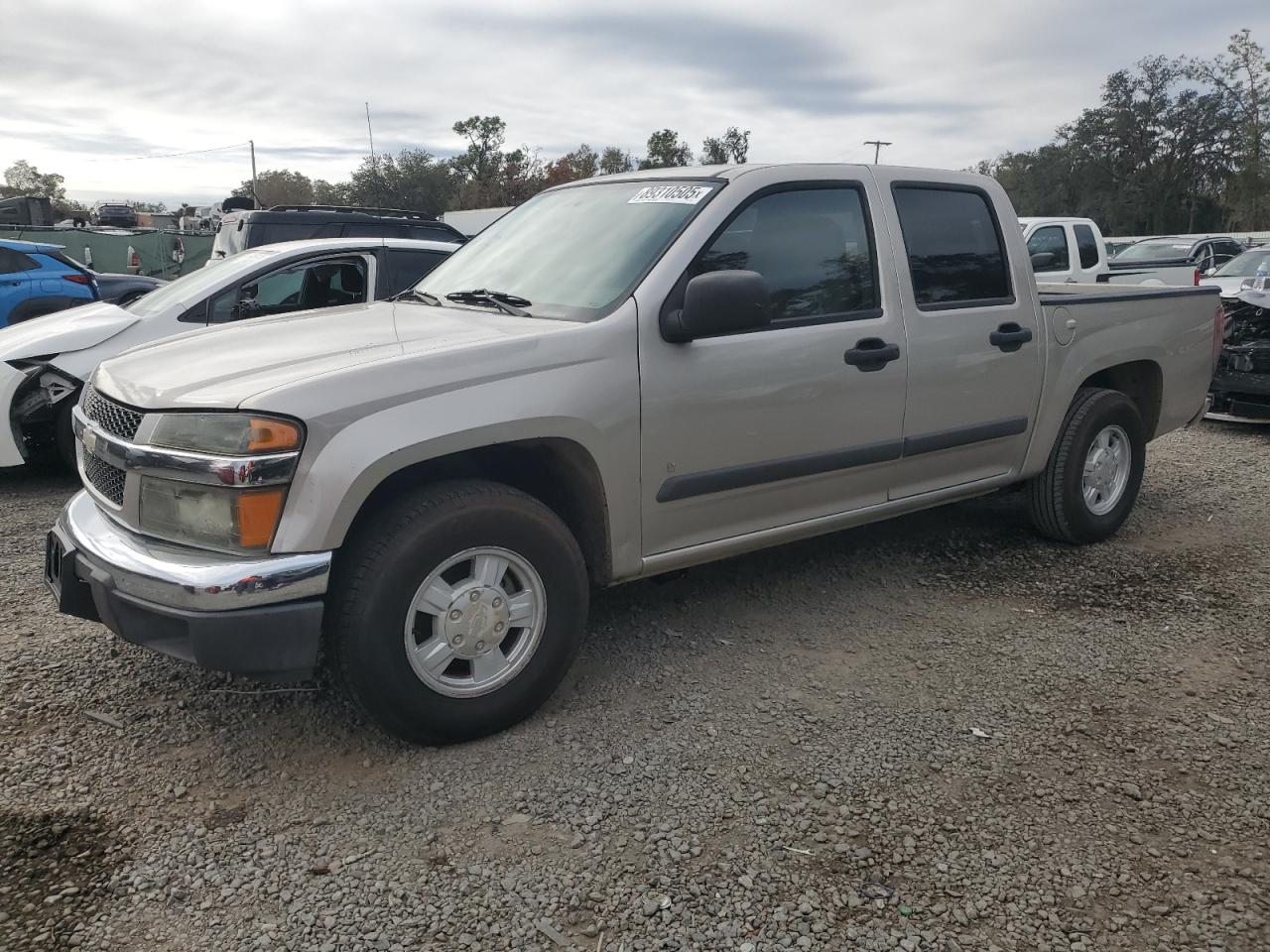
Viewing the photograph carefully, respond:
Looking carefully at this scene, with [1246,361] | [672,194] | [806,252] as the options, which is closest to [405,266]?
[672,194]

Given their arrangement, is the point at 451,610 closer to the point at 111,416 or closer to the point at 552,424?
the point at 552,424

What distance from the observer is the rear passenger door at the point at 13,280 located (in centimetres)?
994

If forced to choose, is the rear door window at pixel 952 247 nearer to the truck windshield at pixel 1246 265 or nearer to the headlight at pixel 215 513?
the headlight at pixel 215 513

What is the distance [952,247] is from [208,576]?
10.9 ft

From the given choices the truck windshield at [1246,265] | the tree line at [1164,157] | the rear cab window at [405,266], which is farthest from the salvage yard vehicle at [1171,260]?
the tree line at [1164,157]

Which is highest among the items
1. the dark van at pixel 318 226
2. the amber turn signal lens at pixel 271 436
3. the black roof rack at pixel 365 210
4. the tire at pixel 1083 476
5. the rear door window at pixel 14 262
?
the black roof rack at pixel 365 210

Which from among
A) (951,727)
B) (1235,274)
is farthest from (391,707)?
(1235,274)

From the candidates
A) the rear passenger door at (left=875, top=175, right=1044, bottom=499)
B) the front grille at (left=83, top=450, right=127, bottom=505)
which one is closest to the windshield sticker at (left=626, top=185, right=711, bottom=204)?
the rear passenger door at (left=875, top=175, right=1044, bottom=499)

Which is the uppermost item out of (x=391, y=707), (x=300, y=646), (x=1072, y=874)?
(x=300, y=646)

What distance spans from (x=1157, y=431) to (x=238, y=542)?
4.86 metres

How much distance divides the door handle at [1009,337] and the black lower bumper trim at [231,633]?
311 centimetres

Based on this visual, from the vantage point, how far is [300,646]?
2.78 metres

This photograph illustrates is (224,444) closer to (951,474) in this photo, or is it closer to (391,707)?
(391,707)

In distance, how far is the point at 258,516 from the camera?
108 inches
